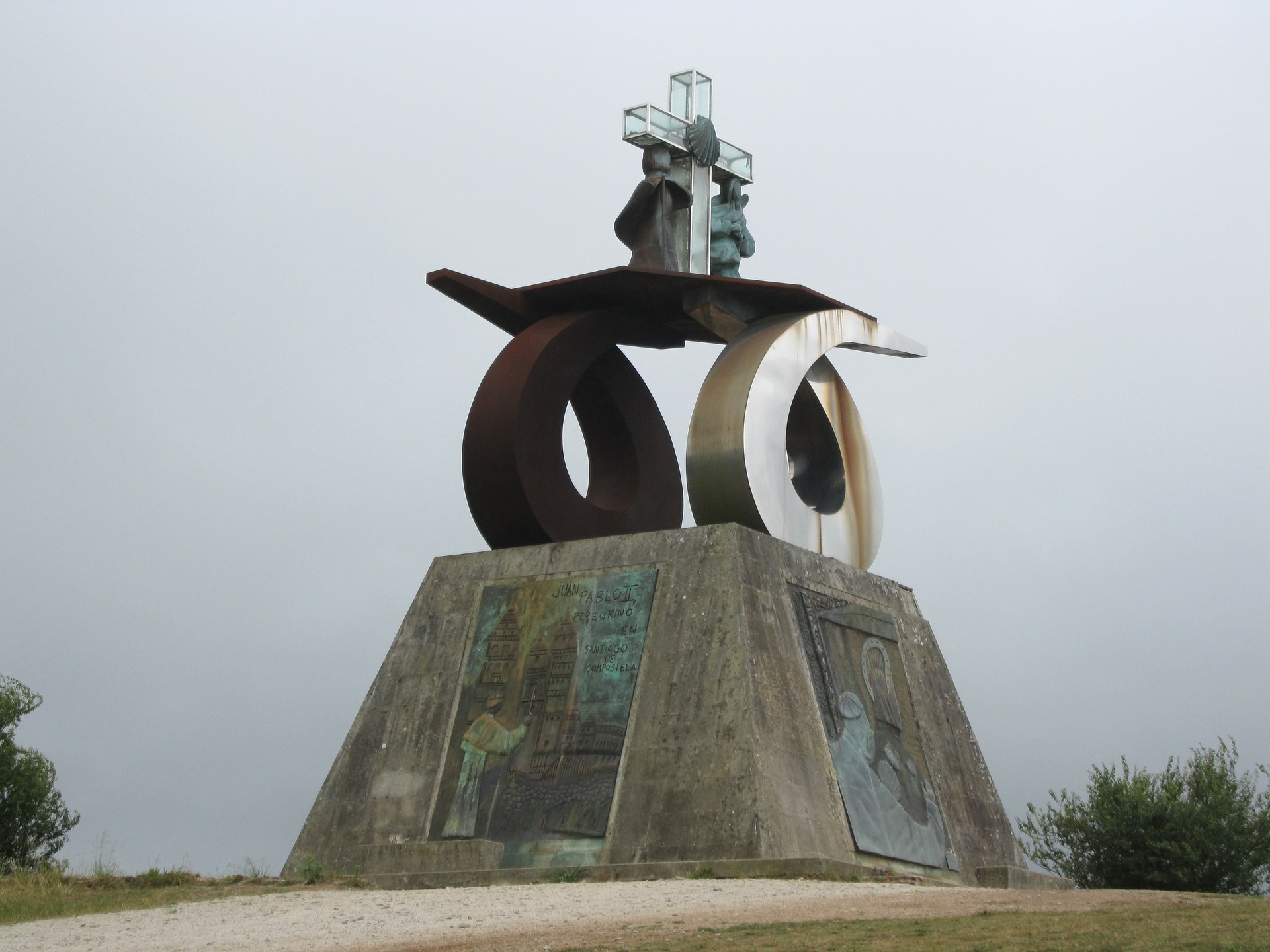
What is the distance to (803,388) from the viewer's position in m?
18.7

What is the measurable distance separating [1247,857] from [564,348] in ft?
36.0

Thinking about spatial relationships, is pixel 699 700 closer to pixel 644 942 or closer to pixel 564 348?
Answer: pixel 564 348

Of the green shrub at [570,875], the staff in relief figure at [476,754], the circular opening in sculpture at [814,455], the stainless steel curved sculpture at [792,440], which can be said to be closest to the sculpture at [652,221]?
the stainless steel curved sculpture at [792,440]

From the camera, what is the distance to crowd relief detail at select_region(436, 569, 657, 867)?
1534 cm

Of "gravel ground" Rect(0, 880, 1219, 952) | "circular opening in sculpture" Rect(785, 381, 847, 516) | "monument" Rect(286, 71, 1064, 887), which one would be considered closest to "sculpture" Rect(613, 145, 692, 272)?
"monument" Rect(286, 71, 1064, 887)

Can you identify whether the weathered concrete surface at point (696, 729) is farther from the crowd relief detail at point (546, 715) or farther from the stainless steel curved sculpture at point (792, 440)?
the stainless steel curved sculpture at point (792, 440)

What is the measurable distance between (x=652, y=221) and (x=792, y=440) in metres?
3.13

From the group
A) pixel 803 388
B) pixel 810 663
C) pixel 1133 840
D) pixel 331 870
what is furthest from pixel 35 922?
pixel 1133 840

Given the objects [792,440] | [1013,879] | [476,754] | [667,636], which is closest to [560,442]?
[792,440]

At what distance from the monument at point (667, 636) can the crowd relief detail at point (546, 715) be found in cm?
3

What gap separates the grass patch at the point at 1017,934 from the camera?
29.3 ft

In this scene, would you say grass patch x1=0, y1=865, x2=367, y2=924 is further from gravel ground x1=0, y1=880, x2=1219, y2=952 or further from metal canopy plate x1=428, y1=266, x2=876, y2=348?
metal canopy plate x1=428, y1=266, x2=876, y2=348

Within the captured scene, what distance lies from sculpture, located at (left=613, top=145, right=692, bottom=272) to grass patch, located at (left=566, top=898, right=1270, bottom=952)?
1051 centimetres

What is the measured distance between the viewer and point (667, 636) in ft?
52.7
